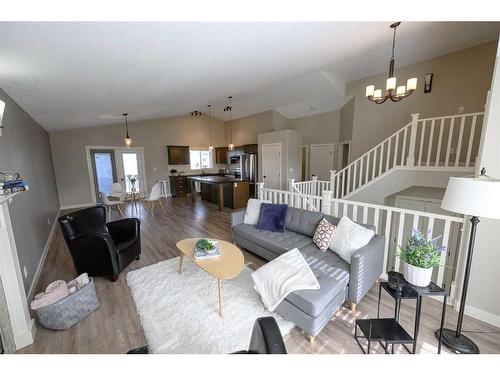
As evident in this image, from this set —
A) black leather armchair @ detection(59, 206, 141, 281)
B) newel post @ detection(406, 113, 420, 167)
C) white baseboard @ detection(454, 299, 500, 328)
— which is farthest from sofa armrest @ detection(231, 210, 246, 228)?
newel post @ detection(406, 113, 420, 167)

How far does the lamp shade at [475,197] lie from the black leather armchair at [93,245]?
3221mm

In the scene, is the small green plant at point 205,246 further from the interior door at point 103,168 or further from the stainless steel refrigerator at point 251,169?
the interior door at point 103,168

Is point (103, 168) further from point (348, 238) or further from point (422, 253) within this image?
point (422, 253)

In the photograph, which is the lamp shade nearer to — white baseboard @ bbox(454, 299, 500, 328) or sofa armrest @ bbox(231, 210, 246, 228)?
white baseboard @ bbox(454, 299, 500, 328)

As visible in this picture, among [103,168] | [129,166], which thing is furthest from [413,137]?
Result: [103,168]

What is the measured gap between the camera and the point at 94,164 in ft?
21.9

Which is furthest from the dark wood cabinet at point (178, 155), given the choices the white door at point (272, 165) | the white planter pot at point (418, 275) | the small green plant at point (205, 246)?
the white planter pot at point (418, 275)

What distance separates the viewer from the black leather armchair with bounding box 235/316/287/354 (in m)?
0.83

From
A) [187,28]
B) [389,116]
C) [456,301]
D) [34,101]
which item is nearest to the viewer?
[187,28]

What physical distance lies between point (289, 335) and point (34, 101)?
13.9 feet

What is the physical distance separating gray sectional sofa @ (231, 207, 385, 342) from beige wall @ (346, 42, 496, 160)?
11.4ft

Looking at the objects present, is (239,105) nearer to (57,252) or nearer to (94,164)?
(94,164)

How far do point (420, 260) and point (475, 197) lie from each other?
528 mm
